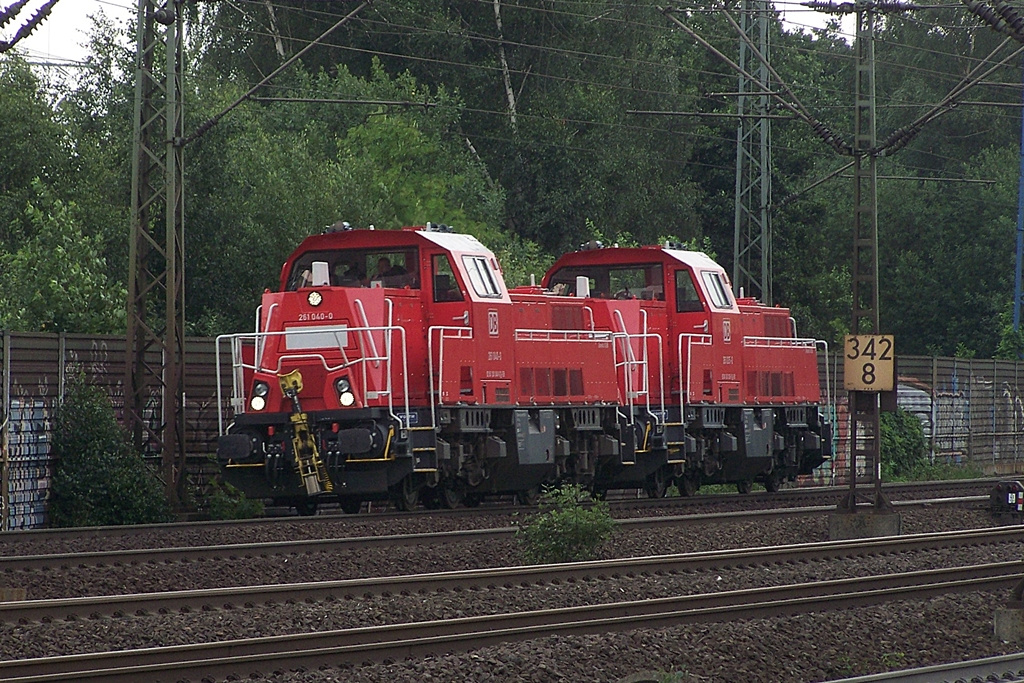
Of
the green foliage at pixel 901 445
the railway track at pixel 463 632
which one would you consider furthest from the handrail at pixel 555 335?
the green foliage at pixel 901 445

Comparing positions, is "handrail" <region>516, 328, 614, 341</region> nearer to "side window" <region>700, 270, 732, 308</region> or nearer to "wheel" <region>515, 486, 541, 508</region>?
"wheel" <region>515, 486, 541, 508</region>

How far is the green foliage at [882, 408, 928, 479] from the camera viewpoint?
32094 millimetres

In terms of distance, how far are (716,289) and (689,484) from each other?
3.12 metres

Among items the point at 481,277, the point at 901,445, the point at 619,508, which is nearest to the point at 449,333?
the point at 481,277

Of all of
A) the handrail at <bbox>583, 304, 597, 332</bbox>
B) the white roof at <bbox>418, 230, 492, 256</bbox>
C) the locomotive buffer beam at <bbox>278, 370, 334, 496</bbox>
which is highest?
the white roof at <bbox>418, 230, 492, 256</bbox>

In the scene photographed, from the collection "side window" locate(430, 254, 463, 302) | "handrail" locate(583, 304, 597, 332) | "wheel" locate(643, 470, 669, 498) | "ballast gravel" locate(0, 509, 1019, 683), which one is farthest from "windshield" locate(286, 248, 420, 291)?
"wheel" locate(643, 470, 669, 498)

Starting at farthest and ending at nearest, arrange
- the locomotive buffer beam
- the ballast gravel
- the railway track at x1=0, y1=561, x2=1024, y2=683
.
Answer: the locomotive buffer beam
the ballast gravel
the railway track at x1=0, y1=561, x2=1024, y2=683

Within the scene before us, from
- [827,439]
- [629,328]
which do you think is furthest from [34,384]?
[827,439]

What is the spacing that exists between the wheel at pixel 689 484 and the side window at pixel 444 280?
21.8 ft

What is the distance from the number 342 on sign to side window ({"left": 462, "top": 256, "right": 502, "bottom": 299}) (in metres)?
4.46

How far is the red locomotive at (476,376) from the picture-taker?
18.0 m

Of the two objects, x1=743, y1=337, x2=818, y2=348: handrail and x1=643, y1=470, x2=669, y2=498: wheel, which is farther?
x1=743, y1=337, x2=818, y2=348: handrail

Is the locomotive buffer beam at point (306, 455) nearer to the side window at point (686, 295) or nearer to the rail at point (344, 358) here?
the rail at point (344, 358)

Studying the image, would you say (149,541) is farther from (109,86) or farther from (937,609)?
(109,86)
